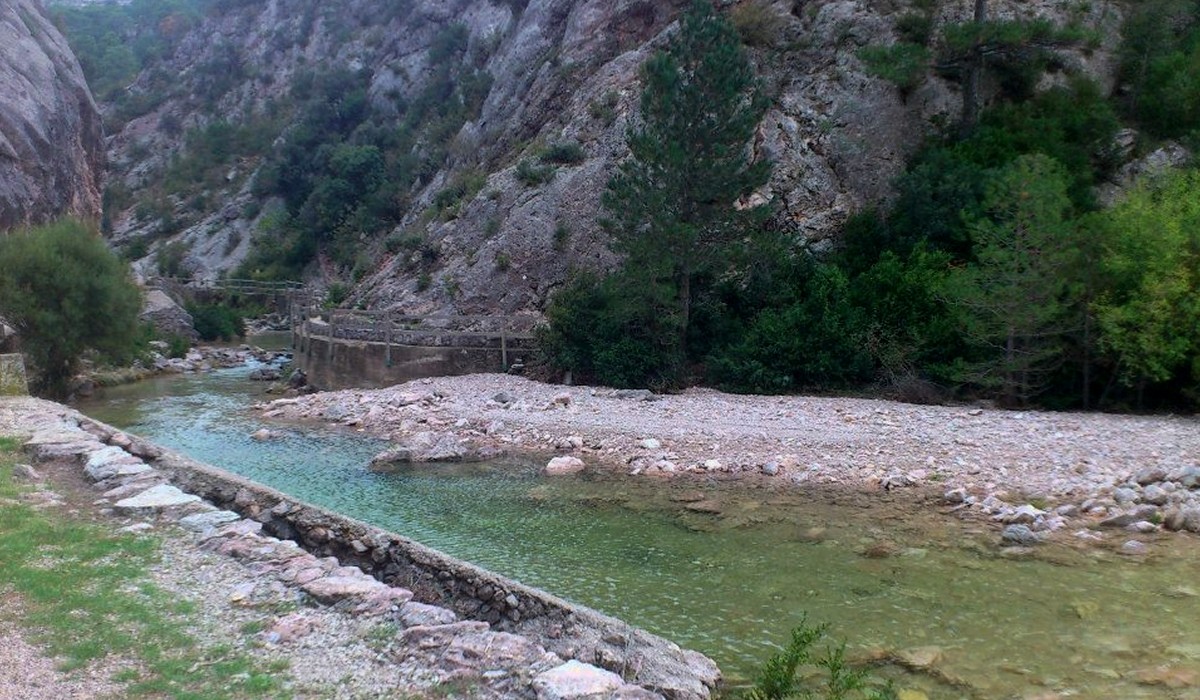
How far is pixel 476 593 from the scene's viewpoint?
7105 mm

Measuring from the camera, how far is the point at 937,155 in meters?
25.3

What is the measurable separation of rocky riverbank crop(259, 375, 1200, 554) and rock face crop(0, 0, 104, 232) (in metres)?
24.6

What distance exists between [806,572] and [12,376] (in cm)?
1670

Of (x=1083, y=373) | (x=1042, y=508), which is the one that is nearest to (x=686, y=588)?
(x=1042, y=508)

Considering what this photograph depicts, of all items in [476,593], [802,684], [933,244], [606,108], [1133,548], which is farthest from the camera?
[606,108]

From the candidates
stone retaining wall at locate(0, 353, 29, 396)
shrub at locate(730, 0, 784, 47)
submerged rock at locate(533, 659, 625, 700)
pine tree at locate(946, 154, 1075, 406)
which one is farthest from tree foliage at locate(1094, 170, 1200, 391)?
stone retaining wall at locate(0, 353, 29, 396)

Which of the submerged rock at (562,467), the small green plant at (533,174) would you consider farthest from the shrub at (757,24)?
the submerged rock at (562,467)

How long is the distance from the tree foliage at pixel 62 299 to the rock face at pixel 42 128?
10.5m

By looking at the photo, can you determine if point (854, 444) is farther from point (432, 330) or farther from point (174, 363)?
point (174, 363)

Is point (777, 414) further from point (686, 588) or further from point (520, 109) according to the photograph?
point (520, 109)

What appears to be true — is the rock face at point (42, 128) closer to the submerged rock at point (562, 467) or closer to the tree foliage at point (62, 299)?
the tree foliage at point (62, 299)

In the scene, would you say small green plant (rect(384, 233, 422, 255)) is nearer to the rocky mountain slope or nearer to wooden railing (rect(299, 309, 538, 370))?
the rocky mountain slope

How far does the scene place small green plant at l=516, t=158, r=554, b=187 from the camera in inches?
1310

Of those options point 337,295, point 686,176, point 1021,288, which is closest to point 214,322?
point 337,295
